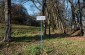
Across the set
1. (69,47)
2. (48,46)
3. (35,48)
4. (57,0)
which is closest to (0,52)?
(35,48)

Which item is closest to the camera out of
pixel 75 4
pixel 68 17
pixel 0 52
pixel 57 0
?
pixel 0 52

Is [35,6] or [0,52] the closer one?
[0,52]

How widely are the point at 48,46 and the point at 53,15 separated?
15.0m

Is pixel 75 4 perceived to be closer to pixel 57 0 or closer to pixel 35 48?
pixel 57 0

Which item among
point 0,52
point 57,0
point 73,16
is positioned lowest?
point 0,52

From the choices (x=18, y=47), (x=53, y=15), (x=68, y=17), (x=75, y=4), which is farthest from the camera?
(x=68, y=17)

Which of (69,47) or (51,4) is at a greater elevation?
(51,4)

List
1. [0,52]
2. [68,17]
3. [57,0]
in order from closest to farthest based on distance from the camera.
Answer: [0,52], [57,0], [68,17]

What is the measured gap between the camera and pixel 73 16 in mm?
26984

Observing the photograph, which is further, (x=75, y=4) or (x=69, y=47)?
(x=75, y=4)

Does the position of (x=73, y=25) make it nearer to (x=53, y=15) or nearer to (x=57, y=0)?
(x=53, y=15)

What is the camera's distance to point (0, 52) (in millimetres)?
12250

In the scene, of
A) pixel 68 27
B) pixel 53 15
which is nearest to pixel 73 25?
pixel 68 27

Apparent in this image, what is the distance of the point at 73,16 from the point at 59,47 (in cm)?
1435
